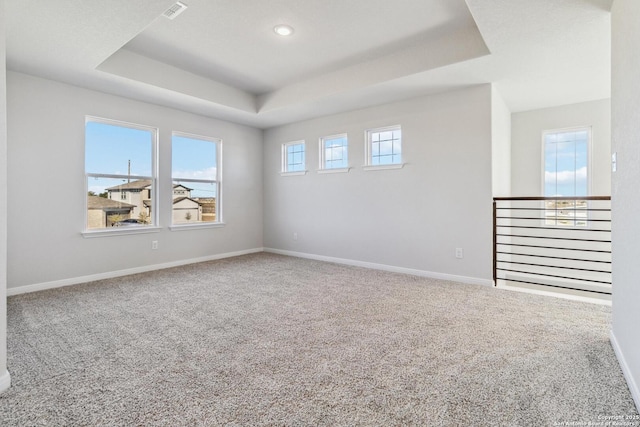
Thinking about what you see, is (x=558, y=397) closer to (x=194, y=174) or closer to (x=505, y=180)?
(x=505, y=180)

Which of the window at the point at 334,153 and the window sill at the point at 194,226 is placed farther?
the window at the point at 334,153

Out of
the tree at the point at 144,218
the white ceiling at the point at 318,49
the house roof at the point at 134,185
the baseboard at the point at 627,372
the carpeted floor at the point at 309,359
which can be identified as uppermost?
the white ceiling at the point at 318,49

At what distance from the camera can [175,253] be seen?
5008 millimetres

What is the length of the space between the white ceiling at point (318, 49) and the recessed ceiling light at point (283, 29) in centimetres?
7

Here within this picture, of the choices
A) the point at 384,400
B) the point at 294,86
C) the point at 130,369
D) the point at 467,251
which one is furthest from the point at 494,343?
the point at 294,86

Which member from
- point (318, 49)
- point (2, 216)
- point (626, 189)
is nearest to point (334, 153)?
point (318, 49)

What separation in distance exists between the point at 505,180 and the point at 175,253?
16.8 feet

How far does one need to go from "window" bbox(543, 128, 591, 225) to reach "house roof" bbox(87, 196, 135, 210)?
607cm

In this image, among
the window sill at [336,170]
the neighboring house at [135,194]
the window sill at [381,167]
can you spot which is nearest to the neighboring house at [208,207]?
the neighboring house at [135,194]

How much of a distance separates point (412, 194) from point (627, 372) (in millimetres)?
2926

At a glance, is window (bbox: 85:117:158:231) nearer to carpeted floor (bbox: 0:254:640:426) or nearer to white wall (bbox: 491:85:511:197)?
carpeted floor (bbox: 0:254:640:426)

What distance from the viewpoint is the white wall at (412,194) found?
391 centimetres

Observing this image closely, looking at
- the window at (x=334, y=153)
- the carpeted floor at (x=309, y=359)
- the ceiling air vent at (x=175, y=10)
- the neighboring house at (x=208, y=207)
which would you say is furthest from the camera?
the neighboring house at (x=208, y=207)

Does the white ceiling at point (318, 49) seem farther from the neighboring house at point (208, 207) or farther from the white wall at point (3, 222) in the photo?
the neighboring house at point (208, 207)
